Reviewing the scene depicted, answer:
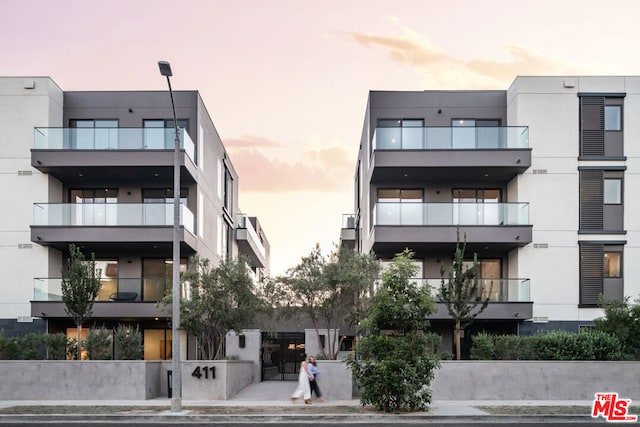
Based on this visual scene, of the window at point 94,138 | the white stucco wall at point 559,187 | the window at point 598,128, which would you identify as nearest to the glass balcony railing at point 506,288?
the white stucco wall at point 559,187

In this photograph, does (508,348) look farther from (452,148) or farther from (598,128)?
(598,128)

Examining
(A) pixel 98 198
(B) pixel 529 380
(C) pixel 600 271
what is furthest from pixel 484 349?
(A) pixel 98 198

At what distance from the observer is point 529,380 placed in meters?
24.0

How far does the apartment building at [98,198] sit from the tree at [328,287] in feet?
19.9

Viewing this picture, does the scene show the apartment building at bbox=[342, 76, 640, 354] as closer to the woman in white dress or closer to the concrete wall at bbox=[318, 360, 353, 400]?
the concrete wall at bbox=[318, 360, 353, 400]

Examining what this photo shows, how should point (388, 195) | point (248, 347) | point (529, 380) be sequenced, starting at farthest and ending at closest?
point (248, 347) < point (388, 195) < point (529, 380)

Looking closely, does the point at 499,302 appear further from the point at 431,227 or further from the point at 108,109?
the point at 108,109

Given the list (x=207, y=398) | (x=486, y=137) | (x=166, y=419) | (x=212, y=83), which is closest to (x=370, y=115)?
(x=486, y=137)

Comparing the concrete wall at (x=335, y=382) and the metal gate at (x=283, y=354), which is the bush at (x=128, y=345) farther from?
the metal gate at (x=283, y=354)

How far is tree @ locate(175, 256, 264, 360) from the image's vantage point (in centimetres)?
Result: 2591

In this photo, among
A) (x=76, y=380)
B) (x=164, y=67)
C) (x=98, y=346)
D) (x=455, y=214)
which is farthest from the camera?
(x=455, y=214)

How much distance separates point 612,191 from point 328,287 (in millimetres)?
14994

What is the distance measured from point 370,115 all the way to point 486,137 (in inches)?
230

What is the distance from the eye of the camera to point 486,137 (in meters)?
31.6
